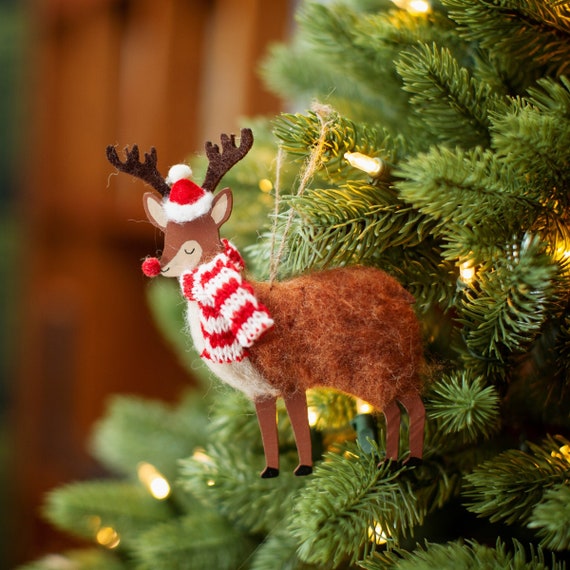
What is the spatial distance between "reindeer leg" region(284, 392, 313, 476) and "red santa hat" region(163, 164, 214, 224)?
0.39 feet

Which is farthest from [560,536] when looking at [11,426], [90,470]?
[11,426]

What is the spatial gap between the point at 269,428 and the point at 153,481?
27 cm

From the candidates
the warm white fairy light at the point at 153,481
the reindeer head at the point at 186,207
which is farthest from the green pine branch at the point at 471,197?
the warm white fairy light at the point at 153,481

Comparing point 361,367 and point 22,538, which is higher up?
point 361,367

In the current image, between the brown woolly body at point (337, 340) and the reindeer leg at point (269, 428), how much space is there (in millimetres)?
17

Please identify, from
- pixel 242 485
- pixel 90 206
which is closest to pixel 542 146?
pixel 242 485

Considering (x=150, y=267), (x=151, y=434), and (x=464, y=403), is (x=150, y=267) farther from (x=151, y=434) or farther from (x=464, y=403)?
(x=151, y=434)

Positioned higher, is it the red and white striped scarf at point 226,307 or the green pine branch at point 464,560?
the red and white striped scarf at point 226,307

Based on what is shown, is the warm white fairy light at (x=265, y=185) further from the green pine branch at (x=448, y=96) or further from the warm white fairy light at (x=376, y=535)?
the warm white fairy light at (x=376, y=535)

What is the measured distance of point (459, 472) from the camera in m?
0.41

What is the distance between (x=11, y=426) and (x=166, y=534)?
1122mm

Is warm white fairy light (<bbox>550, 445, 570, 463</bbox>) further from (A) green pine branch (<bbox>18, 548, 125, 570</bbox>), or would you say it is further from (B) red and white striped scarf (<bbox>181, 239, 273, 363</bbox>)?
(A) green pine branch (<bbox>18, 548, 125, 570</bbox>)

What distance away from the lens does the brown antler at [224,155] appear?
35 cm

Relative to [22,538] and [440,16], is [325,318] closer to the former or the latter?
[440,16]
